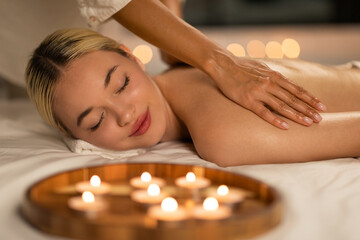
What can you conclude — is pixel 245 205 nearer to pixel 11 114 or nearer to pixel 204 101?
pixel 204 101

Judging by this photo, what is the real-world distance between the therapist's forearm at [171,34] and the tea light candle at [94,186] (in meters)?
0.56

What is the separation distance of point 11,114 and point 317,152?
127 cm

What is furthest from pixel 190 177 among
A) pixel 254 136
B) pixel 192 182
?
pixel 254 136

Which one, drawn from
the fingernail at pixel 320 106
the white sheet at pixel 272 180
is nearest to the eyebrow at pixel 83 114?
the white sheet at pixel 272 180

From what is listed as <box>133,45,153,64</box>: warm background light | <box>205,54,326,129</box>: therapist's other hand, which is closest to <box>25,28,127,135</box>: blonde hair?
<box>205,54,326,129</box>: therapist's other hand

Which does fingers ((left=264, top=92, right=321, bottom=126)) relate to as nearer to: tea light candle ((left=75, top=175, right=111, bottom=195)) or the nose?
the nose

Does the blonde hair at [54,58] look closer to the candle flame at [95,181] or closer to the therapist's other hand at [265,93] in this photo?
the therapist's other hand at [265,93]

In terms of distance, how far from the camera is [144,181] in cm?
88

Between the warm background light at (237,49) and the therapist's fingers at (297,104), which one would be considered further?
the warm background light at (237,49)

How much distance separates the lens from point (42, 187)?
0.79 metres

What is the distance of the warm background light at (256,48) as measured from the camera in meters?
4.11

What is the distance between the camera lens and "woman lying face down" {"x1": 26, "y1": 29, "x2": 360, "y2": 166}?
116 cm

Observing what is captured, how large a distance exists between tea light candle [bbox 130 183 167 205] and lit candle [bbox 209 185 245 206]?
4.0 inches

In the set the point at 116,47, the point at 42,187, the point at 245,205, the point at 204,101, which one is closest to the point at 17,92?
the point at 116,47
